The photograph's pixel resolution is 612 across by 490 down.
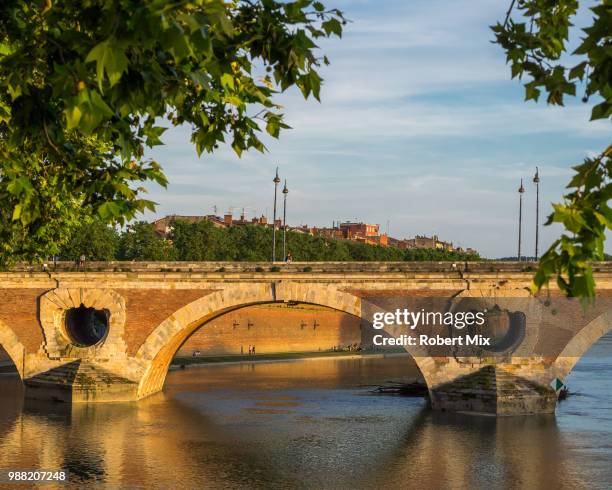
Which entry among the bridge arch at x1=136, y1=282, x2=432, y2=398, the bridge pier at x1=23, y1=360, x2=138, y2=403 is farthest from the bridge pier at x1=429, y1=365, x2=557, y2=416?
the bridge pier at x1=23, y1=360, x2=138, y2=403

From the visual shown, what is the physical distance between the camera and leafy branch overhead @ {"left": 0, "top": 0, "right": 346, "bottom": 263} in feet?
22.5

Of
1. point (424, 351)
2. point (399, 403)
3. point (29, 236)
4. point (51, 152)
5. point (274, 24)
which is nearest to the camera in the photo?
point (274, 24)

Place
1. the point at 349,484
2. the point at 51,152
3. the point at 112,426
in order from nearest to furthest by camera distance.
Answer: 1. the point at 51,152
2. the point at 349,484
3. the point at 112,426

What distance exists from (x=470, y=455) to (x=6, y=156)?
21.4 meters

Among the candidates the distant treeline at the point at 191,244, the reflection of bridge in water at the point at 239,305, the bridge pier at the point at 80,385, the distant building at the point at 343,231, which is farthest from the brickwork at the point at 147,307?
the distant building at the point at 343,231

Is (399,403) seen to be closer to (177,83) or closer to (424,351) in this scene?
(424,351)

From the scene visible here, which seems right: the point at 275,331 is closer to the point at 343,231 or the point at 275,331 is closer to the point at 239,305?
the point at 239,305

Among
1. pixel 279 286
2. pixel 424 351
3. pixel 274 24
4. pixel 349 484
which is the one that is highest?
pixel 274 24

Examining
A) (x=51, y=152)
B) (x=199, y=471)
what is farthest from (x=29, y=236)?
(x=51, y=152)

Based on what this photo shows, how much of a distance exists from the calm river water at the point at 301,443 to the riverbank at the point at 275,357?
Result: 46.7 feet

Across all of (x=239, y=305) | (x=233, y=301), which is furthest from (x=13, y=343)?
(x=239, y=305)

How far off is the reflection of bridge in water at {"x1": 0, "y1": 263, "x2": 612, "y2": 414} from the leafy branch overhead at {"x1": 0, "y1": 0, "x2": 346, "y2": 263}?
25121 millimetres

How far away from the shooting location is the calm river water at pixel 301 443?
88.6 feet

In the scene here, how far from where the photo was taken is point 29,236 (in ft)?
76.6
